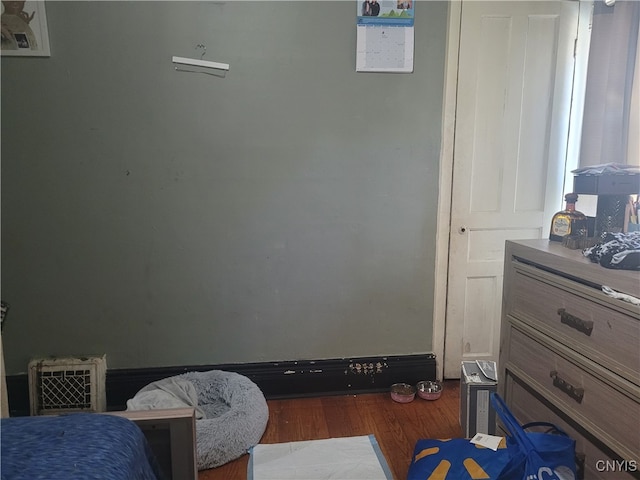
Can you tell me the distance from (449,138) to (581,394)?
1.41 meters

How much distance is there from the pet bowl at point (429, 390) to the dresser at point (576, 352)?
61 centimetres

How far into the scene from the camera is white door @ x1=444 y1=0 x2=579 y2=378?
231 cm

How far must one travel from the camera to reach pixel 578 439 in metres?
1.37

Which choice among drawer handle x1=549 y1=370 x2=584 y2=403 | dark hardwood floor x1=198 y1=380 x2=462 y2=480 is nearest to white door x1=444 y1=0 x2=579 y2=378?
dark hardwood floor x1=198 y1=380 x2=462 y2=480

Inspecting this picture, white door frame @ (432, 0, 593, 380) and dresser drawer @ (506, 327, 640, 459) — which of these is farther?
white door frame @ (432, 0, 593, 380)

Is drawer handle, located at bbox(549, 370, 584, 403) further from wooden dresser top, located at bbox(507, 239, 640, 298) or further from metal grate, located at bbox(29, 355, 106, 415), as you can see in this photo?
metal grate, located at bbox(29, 355, 106, 415)

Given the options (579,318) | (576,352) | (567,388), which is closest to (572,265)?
(579,318)

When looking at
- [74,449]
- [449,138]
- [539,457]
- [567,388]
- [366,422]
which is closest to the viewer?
[74,449]

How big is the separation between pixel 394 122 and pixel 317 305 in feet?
3.32

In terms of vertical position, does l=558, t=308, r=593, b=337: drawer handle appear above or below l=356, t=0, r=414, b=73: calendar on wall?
below

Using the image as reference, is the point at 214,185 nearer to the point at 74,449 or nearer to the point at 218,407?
the point at 218,407

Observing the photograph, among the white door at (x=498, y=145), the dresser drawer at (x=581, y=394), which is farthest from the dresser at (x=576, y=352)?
the white door at (x=498, y=145)

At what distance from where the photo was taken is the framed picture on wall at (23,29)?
202 cm

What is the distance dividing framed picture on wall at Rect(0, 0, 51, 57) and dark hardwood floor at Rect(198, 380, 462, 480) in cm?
197
